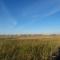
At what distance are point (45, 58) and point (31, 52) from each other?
0.92 meters

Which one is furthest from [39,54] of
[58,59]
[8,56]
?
[8,56]

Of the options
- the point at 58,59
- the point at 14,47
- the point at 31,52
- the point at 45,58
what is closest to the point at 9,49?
the point at 14,47

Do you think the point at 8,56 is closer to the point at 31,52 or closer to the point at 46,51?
the point at 31,52

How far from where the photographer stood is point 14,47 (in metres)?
12.4

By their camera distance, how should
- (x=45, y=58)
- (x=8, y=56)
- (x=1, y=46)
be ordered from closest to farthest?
(x=8, y=56), (x=45, y=58), (x=1, y=46)

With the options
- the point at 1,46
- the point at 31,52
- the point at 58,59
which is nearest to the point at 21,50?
the point at 31,52

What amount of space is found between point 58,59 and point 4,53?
317 cm

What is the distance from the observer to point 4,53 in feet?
36.3

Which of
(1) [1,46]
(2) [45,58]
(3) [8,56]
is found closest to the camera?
(3) [8,56]

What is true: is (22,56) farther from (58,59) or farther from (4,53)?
(58,59)

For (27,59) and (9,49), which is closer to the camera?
(27,59)

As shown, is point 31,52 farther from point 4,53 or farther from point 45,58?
point 4,53

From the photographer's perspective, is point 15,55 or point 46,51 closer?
point 15,55

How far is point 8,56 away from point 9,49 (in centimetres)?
114
